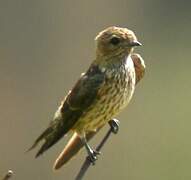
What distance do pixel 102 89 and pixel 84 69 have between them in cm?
446

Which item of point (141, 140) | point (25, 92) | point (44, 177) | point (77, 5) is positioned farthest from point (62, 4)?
point (44, 177)

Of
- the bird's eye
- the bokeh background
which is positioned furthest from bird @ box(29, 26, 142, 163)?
the bokeh background

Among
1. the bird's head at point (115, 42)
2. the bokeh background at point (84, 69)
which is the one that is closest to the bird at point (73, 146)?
the bird's head at point (115, 42)

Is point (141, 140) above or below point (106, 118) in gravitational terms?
below

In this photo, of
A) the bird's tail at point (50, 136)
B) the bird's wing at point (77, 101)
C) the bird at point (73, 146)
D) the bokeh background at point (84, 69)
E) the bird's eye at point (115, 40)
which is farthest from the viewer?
the bokeh background at point (84, 69)

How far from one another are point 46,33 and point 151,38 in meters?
0.87

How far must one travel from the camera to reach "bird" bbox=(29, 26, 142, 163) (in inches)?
205

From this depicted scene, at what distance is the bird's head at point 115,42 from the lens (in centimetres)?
521

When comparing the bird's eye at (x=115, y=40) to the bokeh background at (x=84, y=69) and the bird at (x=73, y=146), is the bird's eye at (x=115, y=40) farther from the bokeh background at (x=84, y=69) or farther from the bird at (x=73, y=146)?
the bokeh background at (x=84, y=69)

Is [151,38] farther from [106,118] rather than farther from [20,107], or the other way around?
[106,118]

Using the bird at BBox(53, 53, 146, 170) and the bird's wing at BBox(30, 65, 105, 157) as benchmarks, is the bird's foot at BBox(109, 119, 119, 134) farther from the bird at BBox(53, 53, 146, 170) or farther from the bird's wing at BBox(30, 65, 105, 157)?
the bird's wing at BBox(30, 65, 105, 157)

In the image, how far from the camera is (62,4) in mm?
11945

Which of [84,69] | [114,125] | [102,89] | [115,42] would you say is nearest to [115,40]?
[115,42]

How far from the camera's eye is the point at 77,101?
17.3 ft
